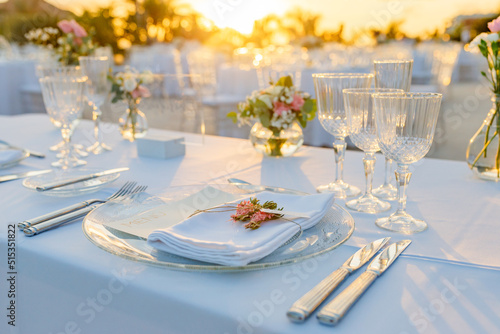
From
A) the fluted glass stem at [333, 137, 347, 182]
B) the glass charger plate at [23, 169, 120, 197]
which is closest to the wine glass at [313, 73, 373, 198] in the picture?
the fluted glass stem at [333, 137, 347, 182]

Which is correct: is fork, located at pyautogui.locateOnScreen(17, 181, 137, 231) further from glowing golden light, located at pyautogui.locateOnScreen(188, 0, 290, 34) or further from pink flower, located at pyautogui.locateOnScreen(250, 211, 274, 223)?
glowing golden light, located at pyautogui.locateOnScreen(188, 0, 290, 34)

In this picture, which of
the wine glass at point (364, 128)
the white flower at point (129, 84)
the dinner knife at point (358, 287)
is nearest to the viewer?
the dinner knife at point (358, 287)

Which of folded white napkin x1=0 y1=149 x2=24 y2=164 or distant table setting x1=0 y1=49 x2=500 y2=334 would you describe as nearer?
distant table setting x1=0 y1=49 x2=500 y2=334

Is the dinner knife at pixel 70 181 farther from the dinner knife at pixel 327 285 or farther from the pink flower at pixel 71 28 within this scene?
the pink flower at pixel 71 28

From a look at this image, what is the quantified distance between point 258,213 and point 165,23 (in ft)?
45.5

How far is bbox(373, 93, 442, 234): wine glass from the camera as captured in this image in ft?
2.66

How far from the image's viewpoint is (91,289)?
708mm

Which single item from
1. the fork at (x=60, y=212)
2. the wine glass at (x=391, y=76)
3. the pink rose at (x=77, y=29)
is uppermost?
the pink rose at (x=77, y=29)

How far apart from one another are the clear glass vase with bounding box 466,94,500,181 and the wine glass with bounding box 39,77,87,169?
112 centimetres

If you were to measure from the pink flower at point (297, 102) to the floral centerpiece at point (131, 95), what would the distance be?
0.63 meters

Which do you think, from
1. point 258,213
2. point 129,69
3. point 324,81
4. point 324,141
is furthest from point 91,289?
point 324,141

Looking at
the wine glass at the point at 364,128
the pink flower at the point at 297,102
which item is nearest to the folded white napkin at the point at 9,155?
the pink flower at the point at 297,102

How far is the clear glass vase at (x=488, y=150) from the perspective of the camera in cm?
123

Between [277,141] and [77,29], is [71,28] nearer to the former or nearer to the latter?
[77,29]
